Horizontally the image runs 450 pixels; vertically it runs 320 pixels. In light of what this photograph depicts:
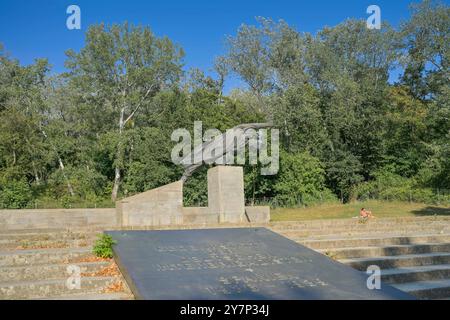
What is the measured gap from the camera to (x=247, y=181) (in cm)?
2958

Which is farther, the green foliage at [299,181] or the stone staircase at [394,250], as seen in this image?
the green foliage at [299,181]

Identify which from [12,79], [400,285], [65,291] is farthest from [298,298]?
[12,79]

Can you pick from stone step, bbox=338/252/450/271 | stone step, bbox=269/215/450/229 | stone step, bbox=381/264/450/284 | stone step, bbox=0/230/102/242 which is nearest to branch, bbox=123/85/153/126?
stone step, bbox=269/215/450/229

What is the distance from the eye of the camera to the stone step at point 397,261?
24.8 feet

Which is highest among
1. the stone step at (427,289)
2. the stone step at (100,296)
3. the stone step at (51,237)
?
the stone step at (51,237)

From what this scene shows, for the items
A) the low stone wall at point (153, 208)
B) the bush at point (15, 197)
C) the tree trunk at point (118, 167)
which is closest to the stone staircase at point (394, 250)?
the low stone wall at point (153, 208)

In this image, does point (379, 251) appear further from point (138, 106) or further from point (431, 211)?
point (138, 106)

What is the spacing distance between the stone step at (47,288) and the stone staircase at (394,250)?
3.87 m

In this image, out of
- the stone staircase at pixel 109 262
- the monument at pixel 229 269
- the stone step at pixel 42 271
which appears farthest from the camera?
the stone step at pixel 42 271

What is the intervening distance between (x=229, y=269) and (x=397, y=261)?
129 inches

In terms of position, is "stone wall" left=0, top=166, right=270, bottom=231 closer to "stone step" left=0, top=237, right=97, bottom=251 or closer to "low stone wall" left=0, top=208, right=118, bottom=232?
"low stone wall" left=0, top=208, right=118, bottom=232

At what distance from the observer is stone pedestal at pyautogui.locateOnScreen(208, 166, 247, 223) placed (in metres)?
15.2

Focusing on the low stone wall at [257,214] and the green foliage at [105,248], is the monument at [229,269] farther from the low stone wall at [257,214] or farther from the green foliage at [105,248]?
the low stone wall at [257,214]

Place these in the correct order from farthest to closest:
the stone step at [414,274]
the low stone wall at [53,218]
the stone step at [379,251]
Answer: the low stone wall at [53,218] < the stone step at [379,251] < the stone step at [414,274]
